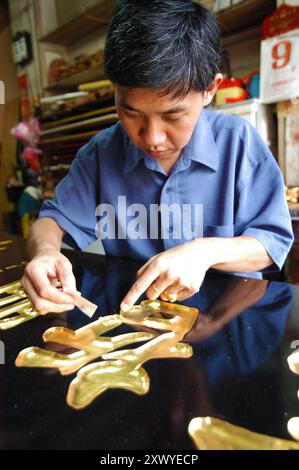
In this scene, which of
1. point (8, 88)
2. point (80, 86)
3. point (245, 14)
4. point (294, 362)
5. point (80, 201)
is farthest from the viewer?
point (8, 88)

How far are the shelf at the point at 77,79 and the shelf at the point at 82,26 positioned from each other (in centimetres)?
39

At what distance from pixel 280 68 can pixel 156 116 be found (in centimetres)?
127

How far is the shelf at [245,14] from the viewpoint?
1.85 metres

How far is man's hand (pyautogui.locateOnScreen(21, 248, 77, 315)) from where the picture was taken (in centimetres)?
76

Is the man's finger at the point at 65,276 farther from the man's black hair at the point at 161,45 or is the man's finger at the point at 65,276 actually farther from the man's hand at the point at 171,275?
the man's black hair at the point at 161,45

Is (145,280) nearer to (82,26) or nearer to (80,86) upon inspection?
(80,86)

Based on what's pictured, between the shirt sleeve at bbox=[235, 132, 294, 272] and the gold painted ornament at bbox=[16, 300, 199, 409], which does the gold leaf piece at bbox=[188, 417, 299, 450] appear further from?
Result: the shirt sleeve at bbox=[235, 132, 294, 272]

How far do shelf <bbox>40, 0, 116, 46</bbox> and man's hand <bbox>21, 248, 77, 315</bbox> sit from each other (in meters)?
2.41

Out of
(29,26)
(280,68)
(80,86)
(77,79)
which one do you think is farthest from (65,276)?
(29,26)

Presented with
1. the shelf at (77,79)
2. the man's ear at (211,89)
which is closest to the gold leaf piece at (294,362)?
the man's ear at (211,89)

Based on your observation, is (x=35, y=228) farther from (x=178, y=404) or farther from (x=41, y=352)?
(x=178, y=404)

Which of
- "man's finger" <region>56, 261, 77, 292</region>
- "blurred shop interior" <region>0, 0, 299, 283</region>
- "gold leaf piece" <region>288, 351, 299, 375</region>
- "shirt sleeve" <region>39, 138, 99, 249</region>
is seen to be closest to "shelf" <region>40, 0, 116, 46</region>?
Result: "blurred shop interior" <region>0, 0, 299, 283</region>

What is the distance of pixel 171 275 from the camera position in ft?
2.30

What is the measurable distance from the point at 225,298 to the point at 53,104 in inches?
111
